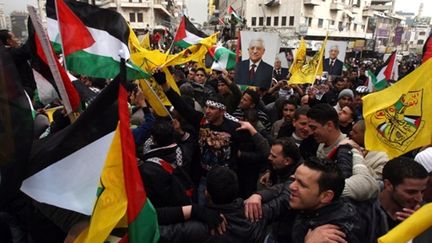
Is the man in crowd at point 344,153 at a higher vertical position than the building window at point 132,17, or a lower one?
lower

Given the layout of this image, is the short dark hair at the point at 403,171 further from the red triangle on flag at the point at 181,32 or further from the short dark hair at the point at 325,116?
the red triangle on flag at the point at 181,32

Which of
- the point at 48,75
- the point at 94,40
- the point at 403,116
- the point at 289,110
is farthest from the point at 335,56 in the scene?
the point at 48,75

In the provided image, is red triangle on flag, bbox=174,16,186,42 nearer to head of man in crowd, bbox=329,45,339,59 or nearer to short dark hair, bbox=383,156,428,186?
head of man in crowd, bbox=329,45,339,59

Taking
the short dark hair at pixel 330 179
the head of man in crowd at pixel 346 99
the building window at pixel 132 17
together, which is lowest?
the head of man in crowd at pixel 346 99

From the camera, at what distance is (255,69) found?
6059mm

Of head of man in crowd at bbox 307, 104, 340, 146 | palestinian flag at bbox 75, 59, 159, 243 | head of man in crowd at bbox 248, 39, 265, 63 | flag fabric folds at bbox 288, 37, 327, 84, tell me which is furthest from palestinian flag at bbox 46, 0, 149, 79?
flag fabric folds at bbox 288, 37, 327, 84

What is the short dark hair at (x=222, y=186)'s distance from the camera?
224cm

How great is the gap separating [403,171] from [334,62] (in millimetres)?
7584

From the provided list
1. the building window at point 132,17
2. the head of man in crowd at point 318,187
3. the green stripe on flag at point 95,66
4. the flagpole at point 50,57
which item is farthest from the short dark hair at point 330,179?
the building window at point 132,17

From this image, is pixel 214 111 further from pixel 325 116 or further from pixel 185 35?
pixel 185 35

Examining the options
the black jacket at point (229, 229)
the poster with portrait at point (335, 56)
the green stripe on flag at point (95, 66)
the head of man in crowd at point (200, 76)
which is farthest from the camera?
the poster with portrait at point (335, 56)

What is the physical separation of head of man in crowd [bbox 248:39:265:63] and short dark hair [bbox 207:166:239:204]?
4128 millimetres

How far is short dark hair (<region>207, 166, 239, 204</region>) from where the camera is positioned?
2238mm

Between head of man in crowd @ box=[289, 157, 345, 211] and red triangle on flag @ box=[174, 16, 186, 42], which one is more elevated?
red triangle on flag @ box=[174, 16, 186, 42]
